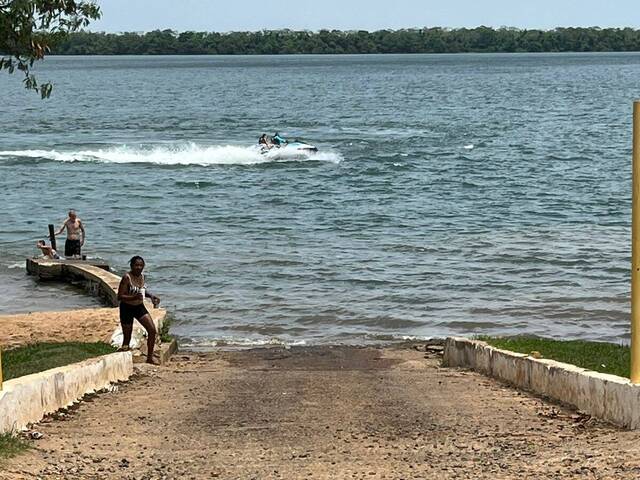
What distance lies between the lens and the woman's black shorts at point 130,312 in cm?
1558

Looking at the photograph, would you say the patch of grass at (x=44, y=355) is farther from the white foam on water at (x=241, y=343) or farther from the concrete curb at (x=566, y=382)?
the concrete curb at (x=566, y=382)

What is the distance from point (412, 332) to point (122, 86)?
129m

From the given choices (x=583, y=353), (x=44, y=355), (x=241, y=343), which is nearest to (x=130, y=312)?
(x=44, y=355)

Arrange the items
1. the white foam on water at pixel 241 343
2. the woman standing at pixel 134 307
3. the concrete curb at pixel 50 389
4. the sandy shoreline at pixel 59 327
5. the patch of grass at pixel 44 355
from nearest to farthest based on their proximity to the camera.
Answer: the concrete curb at pixel 50 389, the patch of grass at pixel 44 355, the woman standing at pixel 134 307, the sandy shoreline at pixel 59 327, the white foam on water at pixel 241 343

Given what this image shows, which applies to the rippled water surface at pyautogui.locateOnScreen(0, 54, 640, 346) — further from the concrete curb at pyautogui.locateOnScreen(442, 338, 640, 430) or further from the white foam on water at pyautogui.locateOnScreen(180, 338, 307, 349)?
the concrete curb at pyautogui.locateOnScreen(442, 338, 640, 430)

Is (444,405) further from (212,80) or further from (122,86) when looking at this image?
(212,80)

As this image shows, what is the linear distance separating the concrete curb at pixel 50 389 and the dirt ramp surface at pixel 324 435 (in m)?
0.16

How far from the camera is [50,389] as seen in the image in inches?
378

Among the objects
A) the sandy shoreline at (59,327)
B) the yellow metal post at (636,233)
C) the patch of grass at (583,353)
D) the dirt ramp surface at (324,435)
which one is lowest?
the sandy shoreline at (59,327)

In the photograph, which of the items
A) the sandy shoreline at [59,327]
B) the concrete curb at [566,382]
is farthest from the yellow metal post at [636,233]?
the sandy shoreline at [59,327]

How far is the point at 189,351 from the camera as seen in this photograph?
18.9m

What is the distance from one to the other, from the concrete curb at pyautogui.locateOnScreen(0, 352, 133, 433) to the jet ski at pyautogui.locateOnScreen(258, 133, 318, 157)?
40220mm

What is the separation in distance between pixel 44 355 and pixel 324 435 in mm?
5697

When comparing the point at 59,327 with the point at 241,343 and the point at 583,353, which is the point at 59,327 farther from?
the point at 583,353
